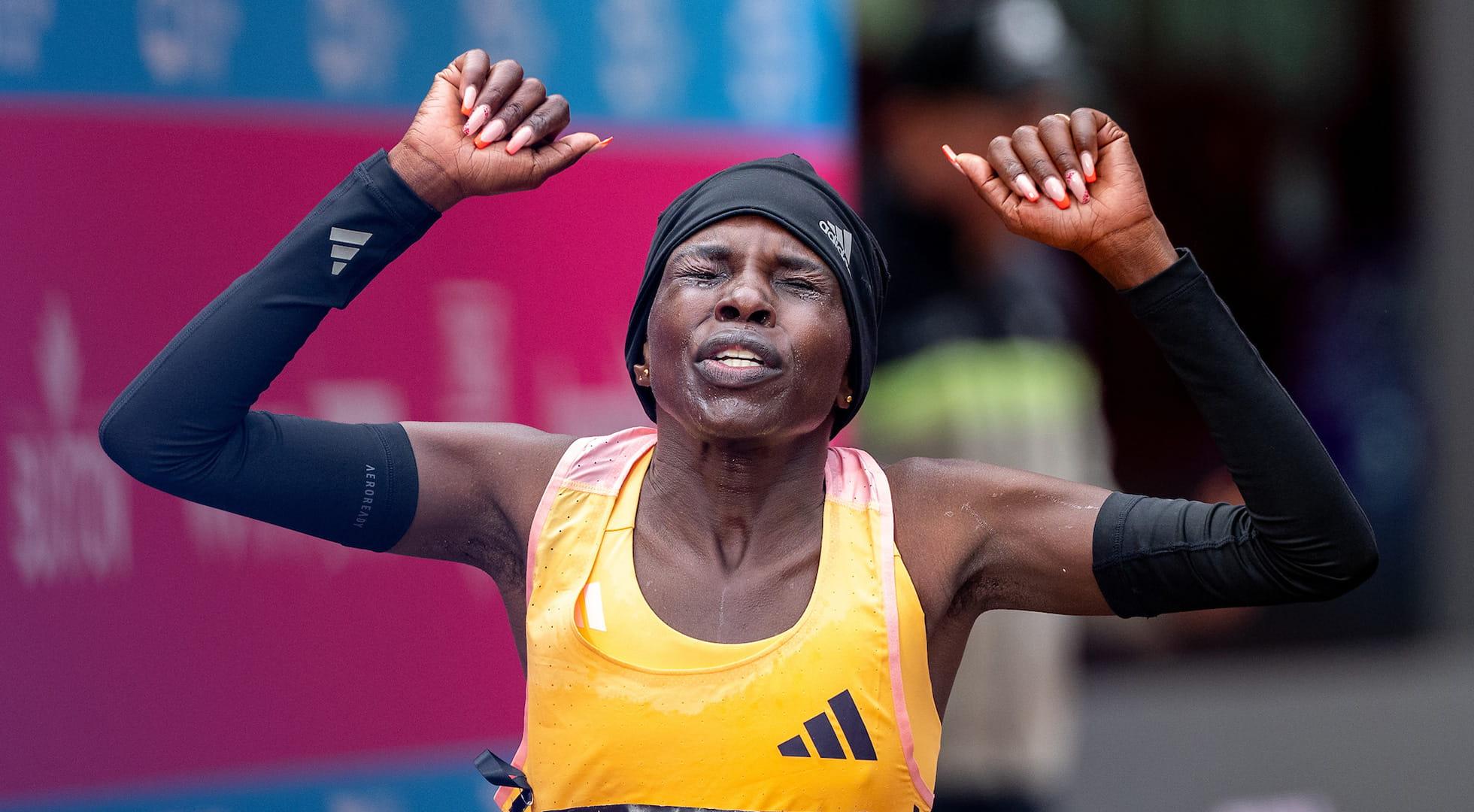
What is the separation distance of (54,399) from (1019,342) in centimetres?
249

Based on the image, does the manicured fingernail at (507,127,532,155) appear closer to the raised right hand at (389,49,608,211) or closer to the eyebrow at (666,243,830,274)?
the raised right hand at (389,49,608,211)

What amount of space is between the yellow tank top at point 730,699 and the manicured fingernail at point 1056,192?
19.9 inches

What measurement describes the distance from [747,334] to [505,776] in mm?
703

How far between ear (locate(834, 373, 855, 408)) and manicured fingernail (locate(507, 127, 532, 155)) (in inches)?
22.4

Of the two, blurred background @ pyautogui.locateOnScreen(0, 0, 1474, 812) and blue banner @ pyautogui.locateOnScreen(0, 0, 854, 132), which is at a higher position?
blue banner @ pyautogui.locateOnScreen(0, 0, 854, 132)

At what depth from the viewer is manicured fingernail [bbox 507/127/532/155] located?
233 cm

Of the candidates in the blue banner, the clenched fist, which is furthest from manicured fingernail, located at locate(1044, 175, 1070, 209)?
the blue banner

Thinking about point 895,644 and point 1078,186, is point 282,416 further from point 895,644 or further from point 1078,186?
point 1078,186

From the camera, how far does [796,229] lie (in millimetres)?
2328

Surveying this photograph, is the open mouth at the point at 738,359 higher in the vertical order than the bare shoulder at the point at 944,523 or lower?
higher

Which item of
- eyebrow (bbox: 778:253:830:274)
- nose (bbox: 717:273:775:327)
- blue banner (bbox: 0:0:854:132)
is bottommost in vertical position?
nose (bbox: 717:273:775:327)

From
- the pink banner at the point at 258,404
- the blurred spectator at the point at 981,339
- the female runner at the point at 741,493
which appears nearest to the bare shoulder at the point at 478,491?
the female runner at the point at 741,493

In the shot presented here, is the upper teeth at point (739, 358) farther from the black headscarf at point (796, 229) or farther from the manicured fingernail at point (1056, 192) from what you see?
the manicured fingernail at point (1056, 192)

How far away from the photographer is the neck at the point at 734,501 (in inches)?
94.6
